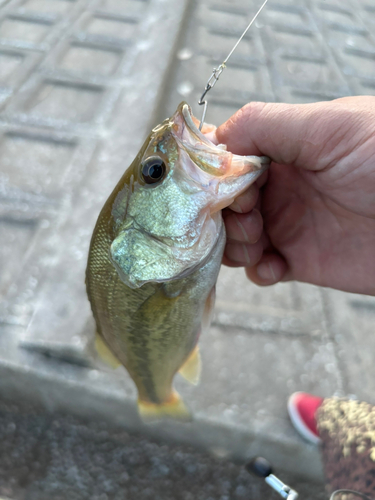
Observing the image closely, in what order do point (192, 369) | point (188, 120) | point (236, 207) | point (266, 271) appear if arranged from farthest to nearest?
point (266, 271) < point (192, 369) < point (236, 207) < point (188, 120)

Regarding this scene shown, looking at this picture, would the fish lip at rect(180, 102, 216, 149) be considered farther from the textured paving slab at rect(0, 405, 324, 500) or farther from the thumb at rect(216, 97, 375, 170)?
the textured paving slab at rect(0, 405, 324, 500)

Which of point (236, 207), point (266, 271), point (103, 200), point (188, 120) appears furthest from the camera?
point (103, 200)

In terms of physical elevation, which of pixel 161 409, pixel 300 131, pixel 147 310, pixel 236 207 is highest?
pixel 300 131

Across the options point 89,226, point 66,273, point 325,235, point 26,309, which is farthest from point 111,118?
point 325,235

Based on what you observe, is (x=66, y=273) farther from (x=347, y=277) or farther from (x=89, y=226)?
(x=347, y=277)

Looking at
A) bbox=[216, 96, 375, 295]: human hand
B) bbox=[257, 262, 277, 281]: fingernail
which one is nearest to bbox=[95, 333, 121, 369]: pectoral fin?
bbox=[216, 96, 375, 295]: human hand

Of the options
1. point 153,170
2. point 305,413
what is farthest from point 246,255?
point 305,413

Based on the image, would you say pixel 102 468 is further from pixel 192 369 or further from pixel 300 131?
pixel 300 131

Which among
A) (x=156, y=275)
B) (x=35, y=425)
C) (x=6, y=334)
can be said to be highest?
(x=156, y=275)
